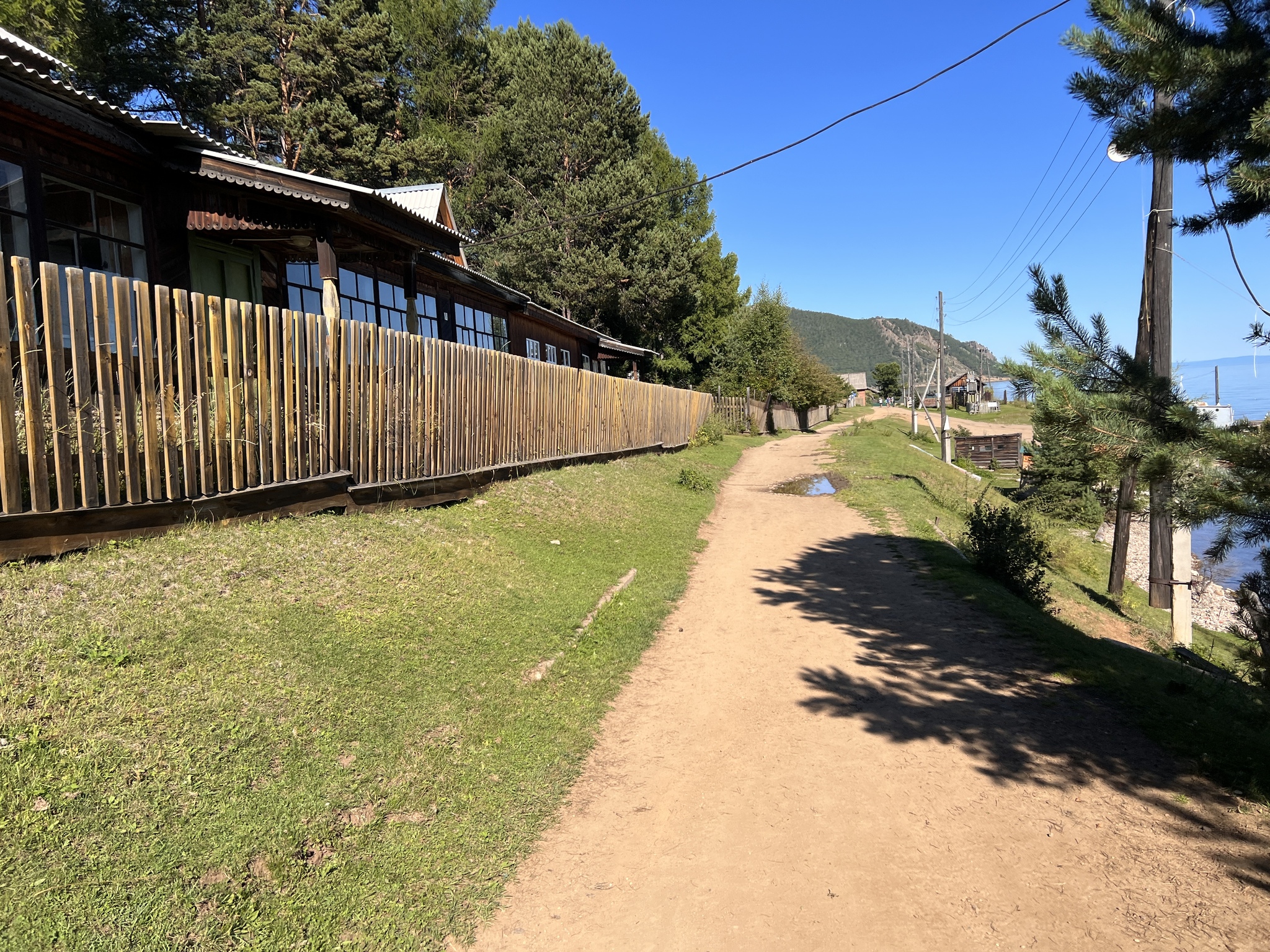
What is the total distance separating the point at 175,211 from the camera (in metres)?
9.38

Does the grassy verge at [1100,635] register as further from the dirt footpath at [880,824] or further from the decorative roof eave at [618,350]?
the decorative roof eave at [618,350]

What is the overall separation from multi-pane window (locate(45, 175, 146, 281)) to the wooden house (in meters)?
0.01

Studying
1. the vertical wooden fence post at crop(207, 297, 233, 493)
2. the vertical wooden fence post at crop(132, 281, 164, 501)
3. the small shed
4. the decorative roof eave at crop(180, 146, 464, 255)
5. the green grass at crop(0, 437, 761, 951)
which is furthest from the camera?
the small shed

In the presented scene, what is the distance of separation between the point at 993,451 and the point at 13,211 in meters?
39.3

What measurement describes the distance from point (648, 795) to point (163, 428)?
3.96m

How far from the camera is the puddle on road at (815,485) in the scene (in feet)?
53.3

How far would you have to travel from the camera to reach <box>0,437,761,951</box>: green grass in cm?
268

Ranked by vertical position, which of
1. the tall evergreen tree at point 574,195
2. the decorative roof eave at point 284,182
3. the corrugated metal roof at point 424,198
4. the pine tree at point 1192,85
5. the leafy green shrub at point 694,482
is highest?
the tall evergreen tree at point 574,195

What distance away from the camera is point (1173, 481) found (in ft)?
12.4

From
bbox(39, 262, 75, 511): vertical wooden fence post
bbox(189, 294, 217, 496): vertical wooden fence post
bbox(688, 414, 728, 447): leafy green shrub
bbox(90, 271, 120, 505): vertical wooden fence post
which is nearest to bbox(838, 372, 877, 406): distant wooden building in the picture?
bbox(688, 414, 728, 447): leafy green shrub

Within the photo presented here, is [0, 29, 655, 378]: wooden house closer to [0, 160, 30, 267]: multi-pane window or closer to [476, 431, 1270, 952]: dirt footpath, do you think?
[0, 160, 30, 267]: multi-pane window

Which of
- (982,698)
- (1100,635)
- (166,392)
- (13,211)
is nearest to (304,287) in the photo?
(13,211)

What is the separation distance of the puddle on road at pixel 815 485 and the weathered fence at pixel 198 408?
901 cm

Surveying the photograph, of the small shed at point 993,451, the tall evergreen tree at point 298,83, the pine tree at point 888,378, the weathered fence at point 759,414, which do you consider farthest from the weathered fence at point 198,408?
the pine tree at point 888,378
